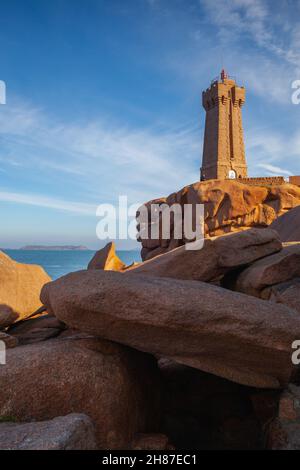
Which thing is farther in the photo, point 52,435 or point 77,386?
point 77,386

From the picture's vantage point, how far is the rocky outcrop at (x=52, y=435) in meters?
3.79

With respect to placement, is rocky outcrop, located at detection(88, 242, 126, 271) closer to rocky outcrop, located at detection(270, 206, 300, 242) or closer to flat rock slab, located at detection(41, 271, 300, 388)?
rocky outcrop, located at detection(270, 206, 300, 242)

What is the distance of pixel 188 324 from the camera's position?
5.34 meters

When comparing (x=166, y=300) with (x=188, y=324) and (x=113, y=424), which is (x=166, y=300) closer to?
(x=188, y=324)

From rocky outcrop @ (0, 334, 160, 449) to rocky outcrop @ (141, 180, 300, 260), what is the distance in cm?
2746

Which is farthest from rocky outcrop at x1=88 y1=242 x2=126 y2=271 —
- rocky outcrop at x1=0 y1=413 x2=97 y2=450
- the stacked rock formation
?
rocky outcrop at x1=0 y1=413 x2=97 y2=450

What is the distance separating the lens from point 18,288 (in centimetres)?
886

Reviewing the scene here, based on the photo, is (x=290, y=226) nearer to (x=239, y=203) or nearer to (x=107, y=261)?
(x=107, y=261)

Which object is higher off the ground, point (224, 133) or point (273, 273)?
point (224, 133)

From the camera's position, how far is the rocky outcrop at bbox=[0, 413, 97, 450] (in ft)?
12.4

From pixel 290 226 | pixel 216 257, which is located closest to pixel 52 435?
pixel 216 257

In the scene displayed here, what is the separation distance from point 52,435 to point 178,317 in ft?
7.71

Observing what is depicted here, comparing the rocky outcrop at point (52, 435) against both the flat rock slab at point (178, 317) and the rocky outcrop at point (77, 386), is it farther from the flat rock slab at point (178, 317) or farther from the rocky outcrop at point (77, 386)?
the flat rock slab at point (178, 317)

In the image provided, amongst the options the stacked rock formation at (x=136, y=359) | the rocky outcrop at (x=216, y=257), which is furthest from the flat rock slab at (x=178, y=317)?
the rocky outcrop at (x=216, y=257)
